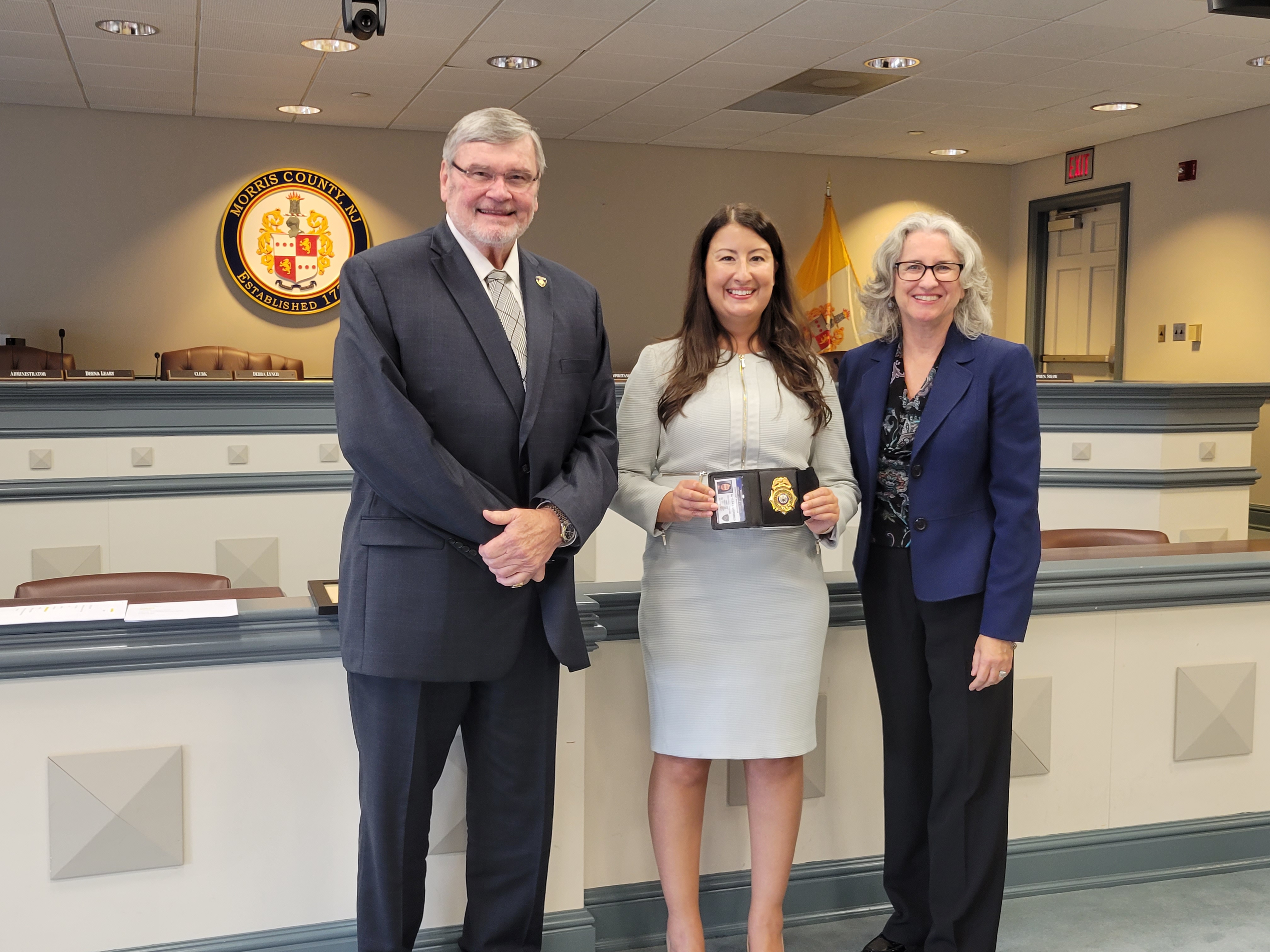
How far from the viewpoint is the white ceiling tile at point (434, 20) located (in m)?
5.45

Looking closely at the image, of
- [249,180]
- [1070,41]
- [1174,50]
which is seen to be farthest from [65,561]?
[1174,50]

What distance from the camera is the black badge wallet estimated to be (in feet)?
6.18

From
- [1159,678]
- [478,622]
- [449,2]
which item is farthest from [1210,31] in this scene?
[478,622]

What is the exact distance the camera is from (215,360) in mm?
8016

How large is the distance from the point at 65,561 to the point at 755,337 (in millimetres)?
3507

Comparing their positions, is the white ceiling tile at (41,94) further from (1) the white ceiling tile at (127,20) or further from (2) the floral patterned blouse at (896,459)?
(2) the floral patterned blouse at (896,459)

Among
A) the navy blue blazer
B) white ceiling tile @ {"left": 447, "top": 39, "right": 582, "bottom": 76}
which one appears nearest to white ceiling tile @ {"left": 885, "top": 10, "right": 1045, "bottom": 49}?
white ceiling tile @ {"left": 447, "top": 39, "right": 582, "bottom": 76}

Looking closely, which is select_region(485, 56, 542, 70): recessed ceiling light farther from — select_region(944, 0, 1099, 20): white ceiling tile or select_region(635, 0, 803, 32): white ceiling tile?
select_region(944, 0, 1099, 20): white ceiling tile

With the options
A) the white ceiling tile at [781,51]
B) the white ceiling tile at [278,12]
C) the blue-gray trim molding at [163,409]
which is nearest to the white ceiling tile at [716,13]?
the white ceiling tile at [781,51]

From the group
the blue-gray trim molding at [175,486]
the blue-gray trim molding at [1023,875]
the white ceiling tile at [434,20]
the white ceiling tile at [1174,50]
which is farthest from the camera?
the white ceiling tile at [1174,50]

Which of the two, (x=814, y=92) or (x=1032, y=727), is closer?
(x=1032, y=727)

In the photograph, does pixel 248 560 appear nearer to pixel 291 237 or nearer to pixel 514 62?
pixel 514 62

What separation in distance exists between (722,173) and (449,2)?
14.3 ft

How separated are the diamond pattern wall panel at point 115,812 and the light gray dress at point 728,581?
32.9 inches
